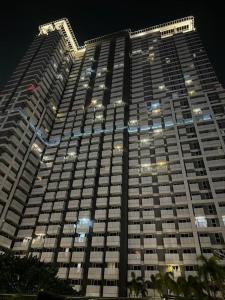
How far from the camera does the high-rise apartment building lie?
55.8 metres

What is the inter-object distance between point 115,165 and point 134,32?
286ft

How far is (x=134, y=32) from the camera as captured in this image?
5192 inches

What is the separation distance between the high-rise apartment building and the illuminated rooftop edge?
1640 centimetres

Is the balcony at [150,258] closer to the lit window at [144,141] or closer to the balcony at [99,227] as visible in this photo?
the balcony at [99,227]

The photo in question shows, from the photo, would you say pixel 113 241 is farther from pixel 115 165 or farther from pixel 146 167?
pixel 146 167

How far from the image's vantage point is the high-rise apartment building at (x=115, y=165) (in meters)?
55.8

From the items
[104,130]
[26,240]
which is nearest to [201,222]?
[26,240]

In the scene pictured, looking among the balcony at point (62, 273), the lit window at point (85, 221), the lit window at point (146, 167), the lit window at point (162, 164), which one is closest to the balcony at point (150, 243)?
the lit window at point (85, 221)

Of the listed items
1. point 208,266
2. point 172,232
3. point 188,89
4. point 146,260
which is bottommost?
point 208,266

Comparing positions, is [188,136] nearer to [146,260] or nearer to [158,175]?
[158,175]

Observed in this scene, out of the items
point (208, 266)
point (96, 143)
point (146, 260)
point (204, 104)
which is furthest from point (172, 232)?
point (204, 104)

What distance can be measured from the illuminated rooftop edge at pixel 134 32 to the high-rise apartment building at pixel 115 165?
1640 cm

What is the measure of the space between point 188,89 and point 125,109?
21637mm

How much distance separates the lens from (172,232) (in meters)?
56.9
